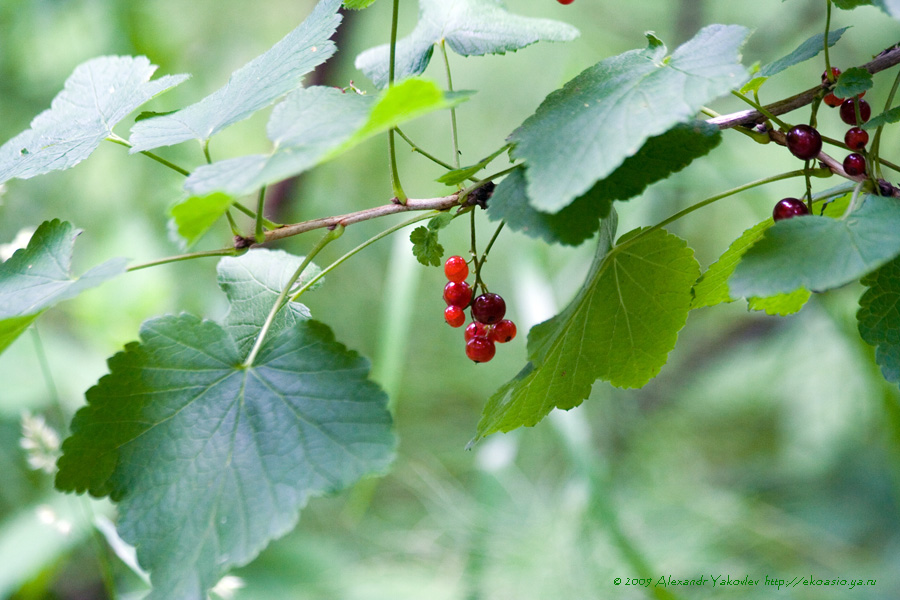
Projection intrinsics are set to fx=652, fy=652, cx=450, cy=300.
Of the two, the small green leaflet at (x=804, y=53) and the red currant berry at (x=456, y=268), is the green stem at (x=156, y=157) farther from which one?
the small green leaflet at (x=804, y=53)

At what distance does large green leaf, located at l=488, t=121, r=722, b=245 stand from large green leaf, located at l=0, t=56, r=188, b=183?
30 centimetres

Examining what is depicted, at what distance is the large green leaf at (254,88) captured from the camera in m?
0.43

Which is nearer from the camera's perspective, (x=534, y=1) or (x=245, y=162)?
(x=245, y=162)

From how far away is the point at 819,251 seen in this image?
37 centimetres

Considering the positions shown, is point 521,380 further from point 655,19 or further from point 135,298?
point 655,19

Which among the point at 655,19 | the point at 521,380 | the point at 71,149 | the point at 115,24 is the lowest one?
the point at 521,380

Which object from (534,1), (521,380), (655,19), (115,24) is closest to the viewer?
(521,380)

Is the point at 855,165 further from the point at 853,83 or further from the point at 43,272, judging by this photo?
the point at 43,272

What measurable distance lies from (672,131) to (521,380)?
206mm

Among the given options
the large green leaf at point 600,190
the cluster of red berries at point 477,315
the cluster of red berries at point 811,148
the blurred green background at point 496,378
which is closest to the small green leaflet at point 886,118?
the cluster of red berries at point 811,148

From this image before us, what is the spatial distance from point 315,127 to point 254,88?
0.38ft

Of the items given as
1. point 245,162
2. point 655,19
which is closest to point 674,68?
point 245,162

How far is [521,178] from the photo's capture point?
16.6 inches

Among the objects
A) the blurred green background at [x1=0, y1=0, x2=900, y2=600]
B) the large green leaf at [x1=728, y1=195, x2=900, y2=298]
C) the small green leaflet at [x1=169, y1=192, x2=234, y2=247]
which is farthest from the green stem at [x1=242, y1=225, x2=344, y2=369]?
the blurred green background at [x1=0, y1=0, x2=900, y2=600]
